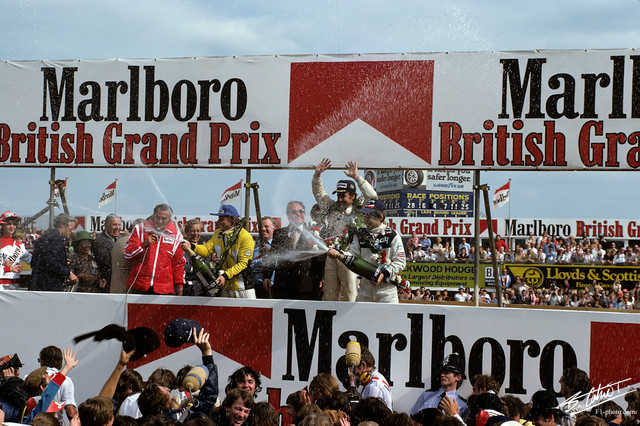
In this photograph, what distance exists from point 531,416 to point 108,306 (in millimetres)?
4707

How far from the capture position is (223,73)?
28.6 ft

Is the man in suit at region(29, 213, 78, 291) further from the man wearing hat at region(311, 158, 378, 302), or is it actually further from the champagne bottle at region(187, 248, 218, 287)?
the man wearing hat at region(311, 158, 378, 302)

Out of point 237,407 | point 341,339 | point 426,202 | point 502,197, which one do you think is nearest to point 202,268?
point 341,339

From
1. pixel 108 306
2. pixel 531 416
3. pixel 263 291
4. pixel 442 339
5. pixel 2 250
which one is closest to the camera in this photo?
pixel 531 416

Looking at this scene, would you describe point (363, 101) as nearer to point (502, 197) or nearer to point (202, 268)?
point (202, 268)

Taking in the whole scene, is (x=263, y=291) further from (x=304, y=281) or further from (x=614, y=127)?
(x=614, y=127)

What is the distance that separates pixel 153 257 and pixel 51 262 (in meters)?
1.22

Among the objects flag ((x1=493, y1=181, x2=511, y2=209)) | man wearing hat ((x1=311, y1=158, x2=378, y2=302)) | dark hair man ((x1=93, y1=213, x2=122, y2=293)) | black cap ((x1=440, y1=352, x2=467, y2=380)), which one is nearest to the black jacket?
dark hair man ((x1=93, y1=213, x2=122, y2=293))

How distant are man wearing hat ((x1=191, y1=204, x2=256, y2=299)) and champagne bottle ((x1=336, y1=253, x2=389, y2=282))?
113 centimetres

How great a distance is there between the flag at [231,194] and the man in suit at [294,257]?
0.84 metres

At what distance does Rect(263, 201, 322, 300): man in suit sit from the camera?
28.1ft

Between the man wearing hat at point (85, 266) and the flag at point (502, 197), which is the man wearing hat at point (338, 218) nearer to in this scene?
the man wearing hat at point (85, 266)

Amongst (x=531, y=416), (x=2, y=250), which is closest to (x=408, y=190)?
(x=2, y=250)

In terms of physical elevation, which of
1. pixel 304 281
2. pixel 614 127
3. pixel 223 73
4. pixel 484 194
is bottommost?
pixel 304 281
